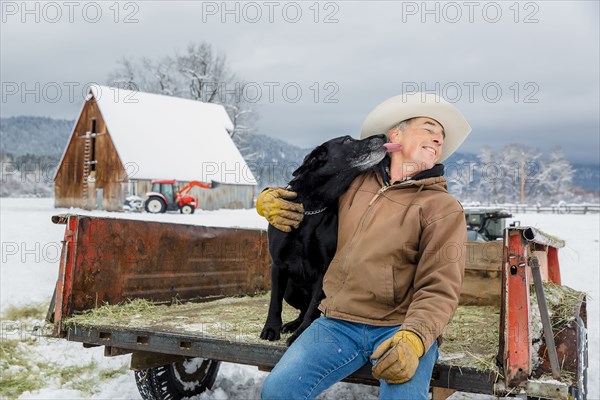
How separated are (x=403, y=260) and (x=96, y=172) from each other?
2539 cm

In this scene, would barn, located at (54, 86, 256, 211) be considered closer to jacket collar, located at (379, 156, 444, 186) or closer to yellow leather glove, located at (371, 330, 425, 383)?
jacket collar, located at (379, 156, 444, 186)

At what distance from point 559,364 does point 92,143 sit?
26.7m

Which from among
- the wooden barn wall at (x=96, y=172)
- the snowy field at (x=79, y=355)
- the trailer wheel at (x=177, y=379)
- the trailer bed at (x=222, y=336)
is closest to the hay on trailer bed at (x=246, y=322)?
the trailer bed at (x=222, y=336)

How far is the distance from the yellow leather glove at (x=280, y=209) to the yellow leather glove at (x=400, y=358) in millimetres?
799

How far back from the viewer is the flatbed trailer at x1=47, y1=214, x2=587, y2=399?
2.05 meters

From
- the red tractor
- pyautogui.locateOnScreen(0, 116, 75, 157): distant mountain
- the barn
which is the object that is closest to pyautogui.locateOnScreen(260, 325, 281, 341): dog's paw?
the red tractor

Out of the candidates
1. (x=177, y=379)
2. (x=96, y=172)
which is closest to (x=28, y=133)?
(x=96, y=172)

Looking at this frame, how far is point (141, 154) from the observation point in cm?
2452

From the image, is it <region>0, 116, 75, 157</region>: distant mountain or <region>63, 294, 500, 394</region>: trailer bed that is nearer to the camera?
<region>63, 294, 500, 394</region>: trailer bed

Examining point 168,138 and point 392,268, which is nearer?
point 392,268

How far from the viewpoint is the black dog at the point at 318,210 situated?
2.51 metres

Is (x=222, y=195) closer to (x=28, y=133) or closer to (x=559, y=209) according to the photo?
(x=559, y=209)

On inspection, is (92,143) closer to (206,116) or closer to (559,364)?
(206,116)

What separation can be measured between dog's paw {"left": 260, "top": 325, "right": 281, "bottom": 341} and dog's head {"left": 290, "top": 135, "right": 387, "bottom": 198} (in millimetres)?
666
